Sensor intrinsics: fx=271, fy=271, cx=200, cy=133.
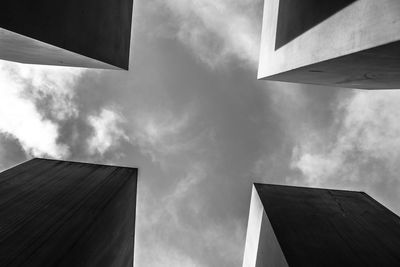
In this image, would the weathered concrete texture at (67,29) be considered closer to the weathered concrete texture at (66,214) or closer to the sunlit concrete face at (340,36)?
the weathered concrete texture at (66,214)

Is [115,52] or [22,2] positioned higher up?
[115,52]

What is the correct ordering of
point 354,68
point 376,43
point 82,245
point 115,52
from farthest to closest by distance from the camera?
point 115,52
point 82,245
point 354,68
point 376,43

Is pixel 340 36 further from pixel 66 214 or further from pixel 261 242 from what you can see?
pixel 66 214

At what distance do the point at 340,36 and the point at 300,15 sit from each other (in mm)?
2482

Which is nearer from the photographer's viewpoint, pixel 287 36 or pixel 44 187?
pixel 287 36

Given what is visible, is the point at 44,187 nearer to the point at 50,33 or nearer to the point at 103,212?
the point at 103,212

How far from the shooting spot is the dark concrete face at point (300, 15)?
16.2 feet

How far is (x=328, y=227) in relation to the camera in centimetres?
785

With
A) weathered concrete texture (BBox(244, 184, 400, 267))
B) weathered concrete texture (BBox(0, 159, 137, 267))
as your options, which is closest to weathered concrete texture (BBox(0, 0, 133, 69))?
weathered concrete texture (BBox(0, 159, 137, 267))

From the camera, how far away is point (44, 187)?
893cm

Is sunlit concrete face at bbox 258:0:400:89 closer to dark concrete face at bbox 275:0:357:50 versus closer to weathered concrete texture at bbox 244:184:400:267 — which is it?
dark concrete face at bbox 275:0:357:50

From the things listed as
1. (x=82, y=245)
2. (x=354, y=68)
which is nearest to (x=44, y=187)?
(x=82, y=245)

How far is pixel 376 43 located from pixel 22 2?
16.7 ft

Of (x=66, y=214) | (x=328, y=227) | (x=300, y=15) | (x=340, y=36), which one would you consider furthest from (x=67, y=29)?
(x=328, y=227)
